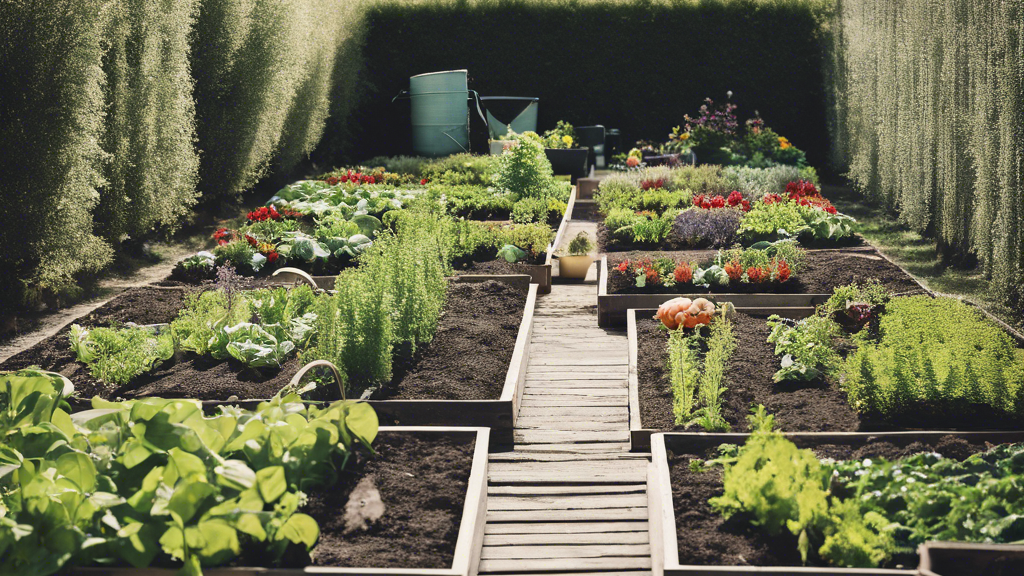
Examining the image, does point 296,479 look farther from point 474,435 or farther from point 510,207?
point 510,207

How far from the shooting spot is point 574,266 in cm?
733

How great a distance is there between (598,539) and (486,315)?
2.49m

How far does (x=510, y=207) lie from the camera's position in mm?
9016

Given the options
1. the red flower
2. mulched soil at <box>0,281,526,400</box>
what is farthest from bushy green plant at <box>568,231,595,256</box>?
mulched soil at <box>0,281,526,400</box>

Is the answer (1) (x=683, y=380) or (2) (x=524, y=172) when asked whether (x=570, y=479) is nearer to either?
(1) (x=683, y=380)

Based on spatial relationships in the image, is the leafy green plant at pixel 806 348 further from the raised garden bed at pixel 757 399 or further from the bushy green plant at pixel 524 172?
the bushy green plant at pixel 524 172

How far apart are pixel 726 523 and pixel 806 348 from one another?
5.67ft

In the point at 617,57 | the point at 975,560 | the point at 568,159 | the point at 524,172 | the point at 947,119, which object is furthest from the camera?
the point at 617,57

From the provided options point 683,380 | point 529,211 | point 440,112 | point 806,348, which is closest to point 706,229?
point 529,211

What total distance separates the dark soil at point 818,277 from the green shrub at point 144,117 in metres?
4.21

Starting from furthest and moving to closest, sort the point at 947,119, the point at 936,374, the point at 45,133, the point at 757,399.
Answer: the point at 947,119
the point at 45,133
the point at 757,399
the point at 936,374

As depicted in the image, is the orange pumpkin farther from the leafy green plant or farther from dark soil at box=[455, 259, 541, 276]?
dark soil at box=[455, 259, 541, 276]

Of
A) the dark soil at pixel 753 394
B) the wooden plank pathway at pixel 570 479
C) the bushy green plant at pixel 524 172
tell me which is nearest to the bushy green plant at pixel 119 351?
the wooden plank pathway at pixel 570 479

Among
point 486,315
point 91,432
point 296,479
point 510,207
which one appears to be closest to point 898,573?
point 296,479
